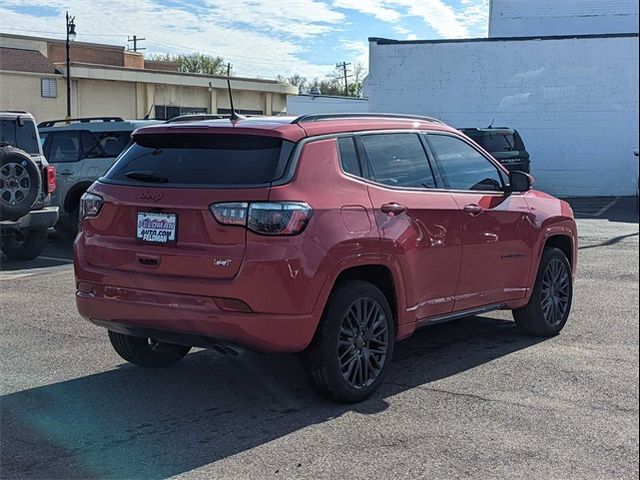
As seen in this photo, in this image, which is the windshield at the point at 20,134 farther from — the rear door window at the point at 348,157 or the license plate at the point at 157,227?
the rear door window at the point at 348,157

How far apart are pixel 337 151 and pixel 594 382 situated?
2.42m

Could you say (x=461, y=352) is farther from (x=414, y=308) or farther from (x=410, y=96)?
(x=410, y=96)

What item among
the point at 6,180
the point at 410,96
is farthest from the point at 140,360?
the point at 410,96

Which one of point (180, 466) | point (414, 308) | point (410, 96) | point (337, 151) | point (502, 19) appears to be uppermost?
point (502, 19)

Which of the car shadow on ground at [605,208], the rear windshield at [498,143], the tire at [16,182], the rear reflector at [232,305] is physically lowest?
the car shadow on ground at [605,208]

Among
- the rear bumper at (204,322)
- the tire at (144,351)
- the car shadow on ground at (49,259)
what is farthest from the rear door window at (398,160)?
the car shadow on ground at (49,259)

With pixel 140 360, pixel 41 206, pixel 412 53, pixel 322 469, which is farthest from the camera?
pixel 412 53

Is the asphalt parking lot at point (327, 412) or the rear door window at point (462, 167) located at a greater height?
the rear door window at point (462, 167)

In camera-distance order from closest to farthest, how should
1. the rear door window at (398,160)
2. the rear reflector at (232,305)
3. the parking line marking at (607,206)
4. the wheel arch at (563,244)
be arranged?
the rear reflector at (232,305) < the rear door window at (398,160) < the wheel arch at (563,244) < the parking line marking at (607,206)

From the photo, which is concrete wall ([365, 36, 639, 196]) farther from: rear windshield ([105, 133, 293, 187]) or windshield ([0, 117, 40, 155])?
rear windshield ([105, 133, 293, 187])

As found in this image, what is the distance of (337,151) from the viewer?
5.27 meters

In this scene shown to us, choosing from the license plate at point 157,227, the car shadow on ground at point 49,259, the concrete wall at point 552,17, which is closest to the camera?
the license plate at point 157,227

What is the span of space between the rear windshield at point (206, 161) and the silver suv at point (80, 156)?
321 inches

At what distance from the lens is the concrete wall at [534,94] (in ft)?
76.8
